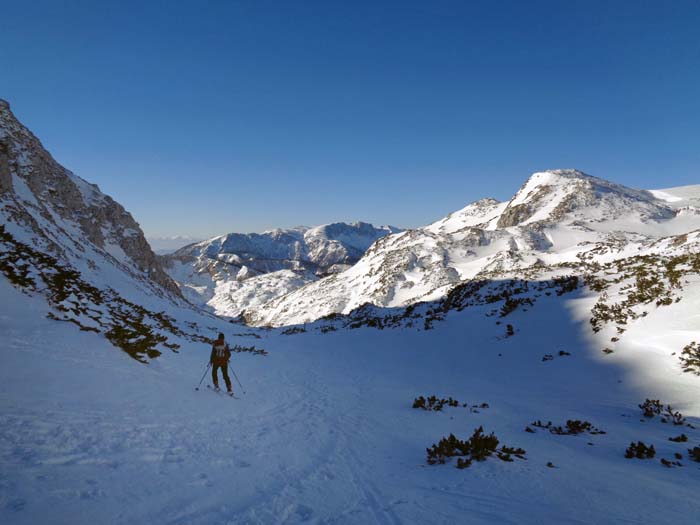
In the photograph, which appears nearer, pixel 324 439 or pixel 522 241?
pixel 324 439

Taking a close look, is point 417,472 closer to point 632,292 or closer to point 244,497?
point 244,497

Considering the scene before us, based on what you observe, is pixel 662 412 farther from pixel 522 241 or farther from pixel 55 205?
pixel 55 205

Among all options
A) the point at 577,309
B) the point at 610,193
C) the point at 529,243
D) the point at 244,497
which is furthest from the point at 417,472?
the point at 610,193

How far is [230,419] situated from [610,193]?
9118 cm

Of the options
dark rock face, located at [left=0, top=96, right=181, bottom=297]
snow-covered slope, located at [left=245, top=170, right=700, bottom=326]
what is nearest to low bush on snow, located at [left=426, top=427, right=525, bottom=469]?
dark rock face, located at [left=0, top=96, right=181, bottom=297]

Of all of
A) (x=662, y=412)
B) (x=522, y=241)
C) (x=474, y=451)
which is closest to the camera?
(x=474, y=451)

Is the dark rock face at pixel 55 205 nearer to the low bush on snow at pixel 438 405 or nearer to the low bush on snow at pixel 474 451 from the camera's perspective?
the low bush on snow at pixel 438 405

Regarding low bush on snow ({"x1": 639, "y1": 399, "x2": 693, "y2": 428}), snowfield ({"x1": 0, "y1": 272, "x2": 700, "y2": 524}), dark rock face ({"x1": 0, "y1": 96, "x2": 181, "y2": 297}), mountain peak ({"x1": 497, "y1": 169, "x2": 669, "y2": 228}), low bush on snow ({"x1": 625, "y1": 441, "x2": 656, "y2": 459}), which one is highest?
mountain peak ({"x1": 497, "y1": 169, "x2": 669, "y2": 228})

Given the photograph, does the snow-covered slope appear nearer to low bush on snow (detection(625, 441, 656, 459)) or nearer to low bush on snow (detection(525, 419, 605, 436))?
low bush on snow (detection(525, 419, 605, 436))

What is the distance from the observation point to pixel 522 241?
207 ft

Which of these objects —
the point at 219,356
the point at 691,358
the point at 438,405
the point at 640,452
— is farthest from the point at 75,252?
the point at 691,358

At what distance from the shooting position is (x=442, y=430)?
8383 mm

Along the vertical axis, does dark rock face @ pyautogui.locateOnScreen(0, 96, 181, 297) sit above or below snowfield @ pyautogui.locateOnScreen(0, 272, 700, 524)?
above

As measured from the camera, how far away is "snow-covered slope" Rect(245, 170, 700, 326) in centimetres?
5619
